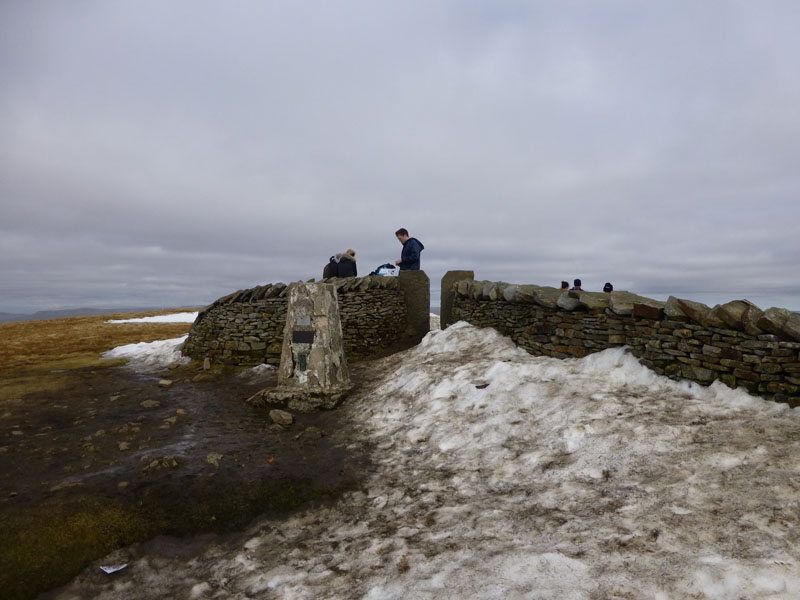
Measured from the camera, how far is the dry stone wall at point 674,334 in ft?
17.6

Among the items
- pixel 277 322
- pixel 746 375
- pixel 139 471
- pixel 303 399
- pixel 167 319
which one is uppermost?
pixel 277 322

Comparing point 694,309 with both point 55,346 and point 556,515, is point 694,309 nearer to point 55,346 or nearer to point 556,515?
point 556,515

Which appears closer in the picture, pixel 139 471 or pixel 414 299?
pixel 139 471

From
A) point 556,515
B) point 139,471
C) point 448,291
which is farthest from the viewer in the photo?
point 448,291

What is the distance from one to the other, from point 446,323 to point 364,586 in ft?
39.2

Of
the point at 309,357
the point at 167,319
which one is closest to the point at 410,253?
the point at 309,357

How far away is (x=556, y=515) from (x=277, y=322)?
37.2 feet

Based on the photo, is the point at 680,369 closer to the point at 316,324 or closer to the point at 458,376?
the point at 458,376

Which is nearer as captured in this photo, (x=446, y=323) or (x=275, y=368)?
(x=275, y=368)

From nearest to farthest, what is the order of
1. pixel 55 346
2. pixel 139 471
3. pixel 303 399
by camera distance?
pixel 139 471 < pixel 303 399 < pixel 55 346

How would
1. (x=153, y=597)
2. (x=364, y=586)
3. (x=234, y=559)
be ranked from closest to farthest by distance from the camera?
1. (x=364, y=586)
2. (x=153, y=597)
3. (x=234, y=559)

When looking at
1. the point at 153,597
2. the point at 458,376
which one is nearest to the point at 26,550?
the point at 153,597

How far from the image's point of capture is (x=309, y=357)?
9.33m

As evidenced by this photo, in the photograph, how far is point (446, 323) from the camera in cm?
1508
